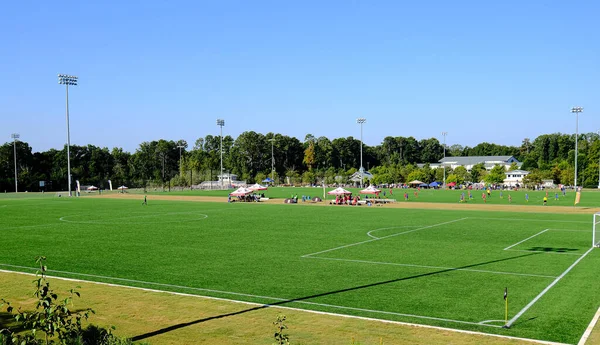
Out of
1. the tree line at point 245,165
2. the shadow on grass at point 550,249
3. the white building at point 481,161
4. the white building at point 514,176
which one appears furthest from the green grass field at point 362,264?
the white building at point 481,161

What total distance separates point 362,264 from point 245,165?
151 meters

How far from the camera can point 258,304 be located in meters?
16.4

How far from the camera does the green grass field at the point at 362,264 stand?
52.7 ft

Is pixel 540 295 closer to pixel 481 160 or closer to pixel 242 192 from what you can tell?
pixel 242 192

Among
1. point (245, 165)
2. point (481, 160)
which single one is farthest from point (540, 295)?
point (481, 160)

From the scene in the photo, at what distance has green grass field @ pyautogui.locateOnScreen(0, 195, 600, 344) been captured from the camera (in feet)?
52.7

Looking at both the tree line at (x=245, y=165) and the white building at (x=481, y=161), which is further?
the white building at (x=481, y=161)

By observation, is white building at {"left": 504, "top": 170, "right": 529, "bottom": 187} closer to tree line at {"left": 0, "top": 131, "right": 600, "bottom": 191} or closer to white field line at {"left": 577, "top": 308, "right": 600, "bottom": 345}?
tree line at {"left": 0, "top": 131, "right": 600, "bottom": 191}

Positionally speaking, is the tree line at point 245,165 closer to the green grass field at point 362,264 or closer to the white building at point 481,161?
the white building at point 481,161

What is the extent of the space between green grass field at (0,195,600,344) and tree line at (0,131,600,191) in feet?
317

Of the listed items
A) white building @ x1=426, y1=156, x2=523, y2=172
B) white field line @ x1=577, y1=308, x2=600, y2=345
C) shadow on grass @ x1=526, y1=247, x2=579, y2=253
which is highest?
white building @ x1=426, y1=156, x2=523, y2=172

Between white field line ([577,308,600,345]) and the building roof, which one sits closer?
white field line ([577,308,600,345])

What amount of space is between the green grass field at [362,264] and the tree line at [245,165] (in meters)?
96.7

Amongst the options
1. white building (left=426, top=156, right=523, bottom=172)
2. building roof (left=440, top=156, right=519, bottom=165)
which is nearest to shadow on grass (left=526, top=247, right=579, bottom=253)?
white building (left=426, top=156, right=523, bottom=172)
